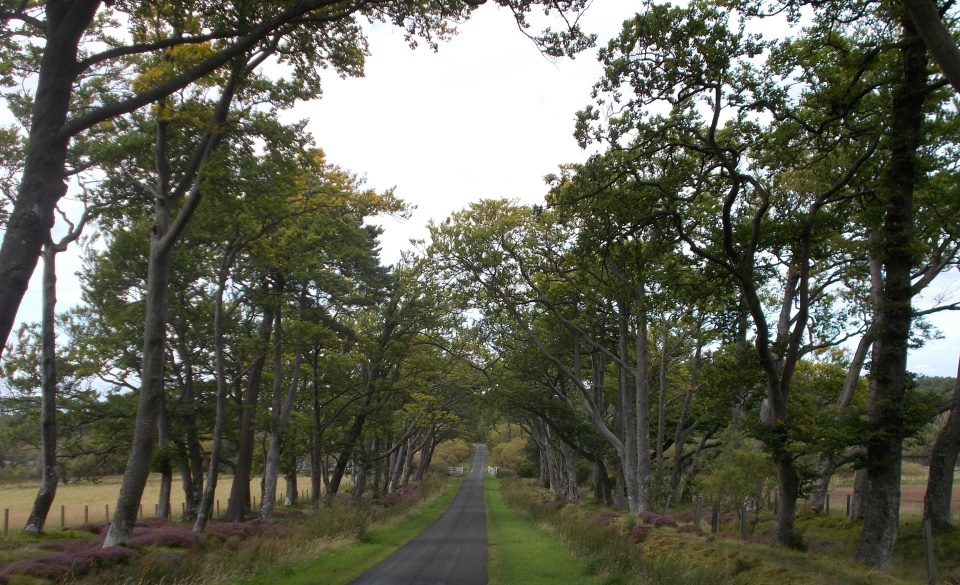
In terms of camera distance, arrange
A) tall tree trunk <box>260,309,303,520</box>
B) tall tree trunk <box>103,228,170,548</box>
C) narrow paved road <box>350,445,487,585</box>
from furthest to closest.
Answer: tall tree trunk <box>260,309,303,520</box>, narrow paved road <box>350,445,487,585</box>, tall tree trunk <box>103,228,170,548</box>

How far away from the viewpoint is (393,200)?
76.4ft

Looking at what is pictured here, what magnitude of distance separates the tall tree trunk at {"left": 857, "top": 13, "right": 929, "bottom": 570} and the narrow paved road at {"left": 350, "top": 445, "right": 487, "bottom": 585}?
26.4 ft

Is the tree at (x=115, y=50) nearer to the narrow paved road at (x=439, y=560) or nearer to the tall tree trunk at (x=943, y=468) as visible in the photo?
the narrow paved road at (x=439, y=560)

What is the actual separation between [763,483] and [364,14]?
20767mm

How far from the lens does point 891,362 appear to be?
41.7ft

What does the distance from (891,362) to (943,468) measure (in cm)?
607

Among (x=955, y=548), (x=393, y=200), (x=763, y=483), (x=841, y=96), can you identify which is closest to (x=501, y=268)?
(x=393, y=200)

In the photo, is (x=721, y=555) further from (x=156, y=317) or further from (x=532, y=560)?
(x=156, y=317)

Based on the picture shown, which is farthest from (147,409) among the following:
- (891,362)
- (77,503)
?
(77,503)

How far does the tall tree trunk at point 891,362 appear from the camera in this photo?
12.2 meters

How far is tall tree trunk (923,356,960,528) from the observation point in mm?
15753

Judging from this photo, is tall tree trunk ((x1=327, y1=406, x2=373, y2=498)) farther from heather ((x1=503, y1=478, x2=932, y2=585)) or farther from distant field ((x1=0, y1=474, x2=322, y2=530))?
heather ((x1=503, y1=478, x2=932, y2=585))

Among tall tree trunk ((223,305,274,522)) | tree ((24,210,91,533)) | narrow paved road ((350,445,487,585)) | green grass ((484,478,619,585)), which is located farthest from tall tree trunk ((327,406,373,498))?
tree ((24,210,91,533))

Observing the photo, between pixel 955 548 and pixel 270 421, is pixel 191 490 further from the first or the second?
pixel 955 548
